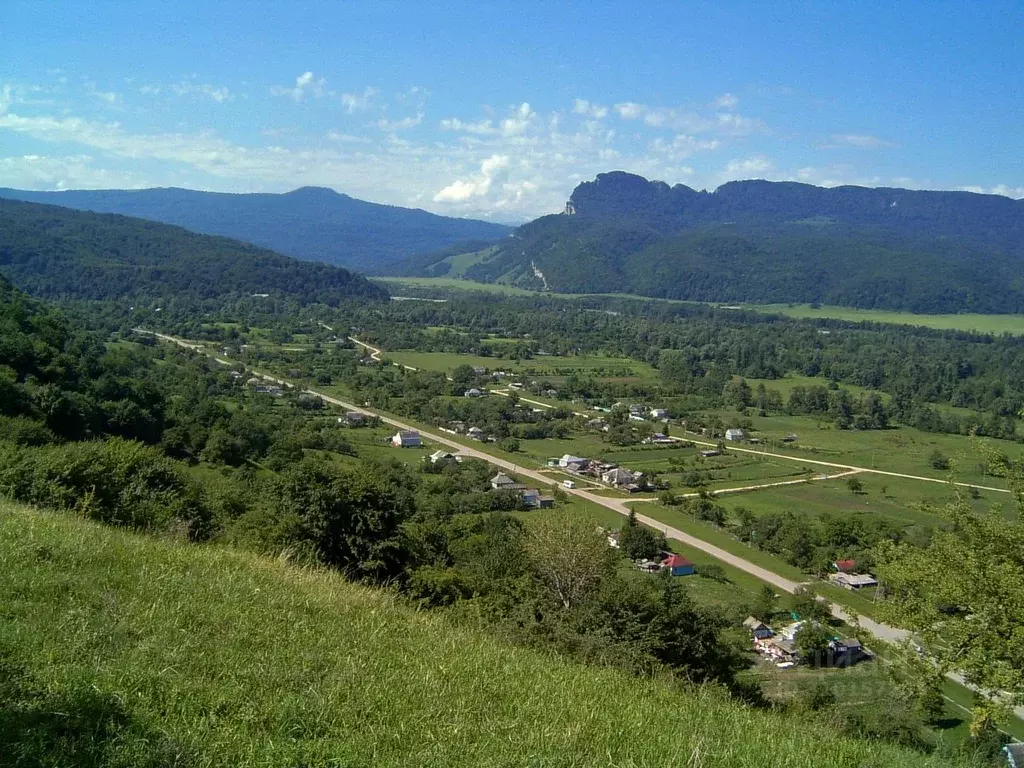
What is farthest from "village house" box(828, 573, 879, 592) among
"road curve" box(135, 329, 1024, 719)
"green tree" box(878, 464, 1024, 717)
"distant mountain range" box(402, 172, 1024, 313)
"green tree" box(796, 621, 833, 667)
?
"distant mountain range" box(402, 172, 1024, 313)

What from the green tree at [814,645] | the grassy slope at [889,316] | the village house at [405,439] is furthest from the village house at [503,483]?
the grassy slope at [889,316]

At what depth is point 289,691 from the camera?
3.31 metres

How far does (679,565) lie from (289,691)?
20.4m

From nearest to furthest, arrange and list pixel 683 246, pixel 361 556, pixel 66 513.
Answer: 1. pixel 66 513
2. pixel 361 556
3. pixel 683 246

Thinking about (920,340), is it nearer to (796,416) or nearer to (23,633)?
(796,416)

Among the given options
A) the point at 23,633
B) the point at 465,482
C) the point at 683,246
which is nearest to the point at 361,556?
the point at 23,633

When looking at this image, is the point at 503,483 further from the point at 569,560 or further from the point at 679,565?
the point at 569,560

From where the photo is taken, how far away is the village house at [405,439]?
3550 cm

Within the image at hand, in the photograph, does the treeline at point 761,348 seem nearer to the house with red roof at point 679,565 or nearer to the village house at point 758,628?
the house with red roof at point 679,565

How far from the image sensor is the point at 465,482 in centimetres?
2906

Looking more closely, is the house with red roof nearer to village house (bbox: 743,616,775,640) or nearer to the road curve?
the road curve

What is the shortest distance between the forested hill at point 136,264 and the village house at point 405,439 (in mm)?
54540

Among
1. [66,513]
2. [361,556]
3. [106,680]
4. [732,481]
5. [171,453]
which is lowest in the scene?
[732,481]

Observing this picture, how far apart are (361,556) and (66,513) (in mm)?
4258
